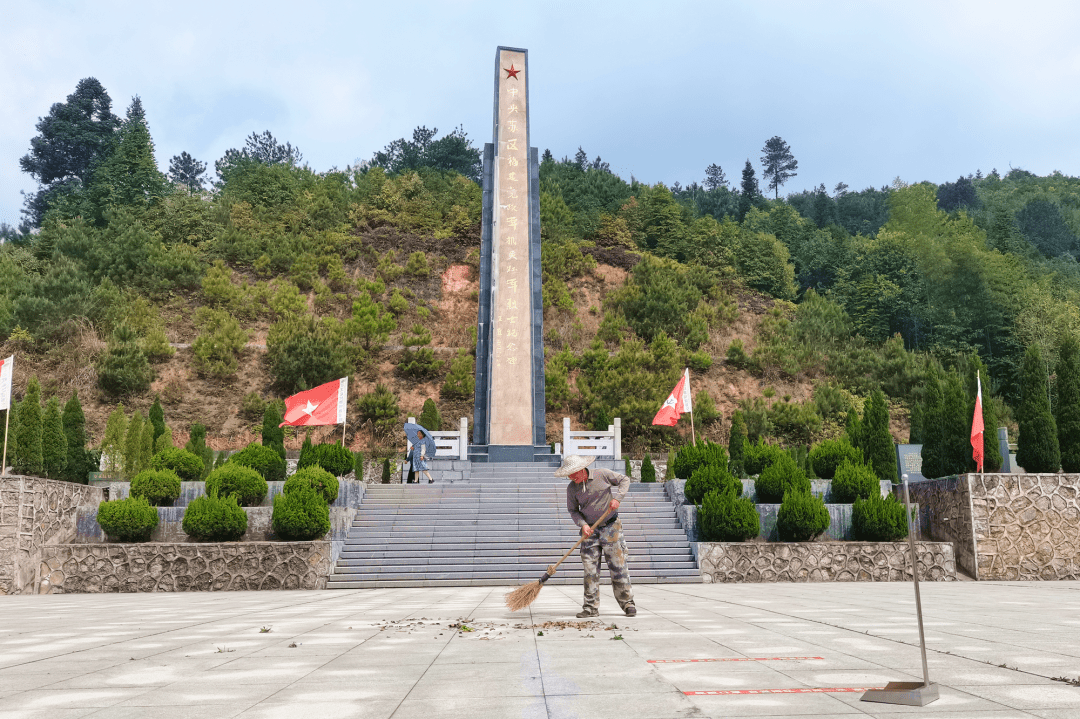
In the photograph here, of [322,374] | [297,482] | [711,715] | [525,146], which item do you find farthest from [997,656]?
[322,374]

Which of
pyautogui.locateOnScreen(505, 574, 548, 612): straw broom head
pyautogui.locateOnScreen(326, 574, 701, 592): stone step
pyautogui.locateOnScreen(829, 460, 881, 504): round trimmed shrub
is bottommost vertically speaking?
pyautogui.locateOnScreen(326, 574, 701, 592): stone step

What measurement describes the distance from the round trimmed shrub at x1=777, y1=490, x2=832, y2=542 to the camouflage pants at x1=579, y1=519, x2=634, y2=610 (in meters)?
7.52

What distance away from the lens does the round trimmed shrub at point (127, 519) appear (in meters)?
13.0

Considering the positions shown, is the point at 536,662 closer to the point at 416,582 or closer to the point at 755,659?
the point at 755,659

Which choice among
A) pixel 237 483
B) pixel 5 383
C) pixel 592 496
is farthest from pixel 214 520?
pixel 592 496

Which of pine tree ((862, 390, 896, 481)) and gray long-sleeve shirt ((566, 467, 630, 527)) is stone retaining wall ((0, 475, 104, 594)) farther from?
pine tree ((862, 390, 896, 481))

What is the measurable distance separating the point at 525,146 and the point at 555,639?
1943cm

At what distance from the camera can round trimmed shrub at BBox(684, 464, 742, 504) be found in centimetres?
1412

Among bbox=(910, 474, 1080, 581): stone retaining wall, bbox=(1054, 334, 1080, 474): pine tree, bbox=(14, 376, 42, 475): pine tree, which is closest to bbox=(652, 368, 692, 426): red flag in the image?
bbox=(910, 474, 1080, 581): stone retaining wall

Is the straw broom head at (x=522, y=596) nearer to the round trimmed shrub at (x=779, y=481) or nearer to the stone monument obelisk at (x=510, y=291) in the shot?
the round trimmed shrub at (x=779, y=481)

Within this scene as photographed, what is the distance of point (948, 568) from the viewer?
13.5m

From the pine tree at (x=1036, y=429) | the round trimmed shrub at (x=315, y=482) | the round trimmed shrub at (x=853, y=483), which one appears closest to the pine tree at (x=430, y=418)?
the round trimmed shrub at (x=315, y=482)

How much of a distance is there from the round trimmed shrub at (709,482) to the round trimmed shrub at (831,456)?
10.4 feet

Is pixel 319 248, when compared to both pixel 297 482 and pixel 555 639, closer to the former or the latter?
pixel 297 482
